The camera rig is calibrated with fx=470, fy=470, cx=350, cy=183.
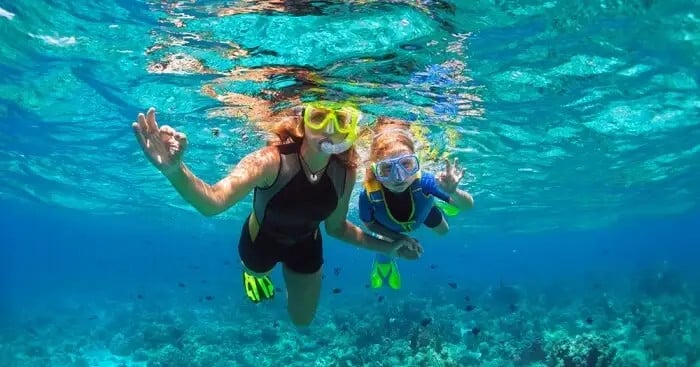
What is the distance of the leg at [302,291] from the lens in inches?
263

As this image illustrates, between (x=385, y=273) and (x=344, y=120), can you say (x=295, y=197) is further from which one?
(x=385, y=273)

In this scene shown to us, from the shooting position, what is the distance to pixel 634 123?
18578 millimetres

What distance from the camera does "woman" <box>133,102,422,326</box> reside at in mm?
4781

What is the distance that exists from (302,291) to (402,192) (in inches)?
82.9

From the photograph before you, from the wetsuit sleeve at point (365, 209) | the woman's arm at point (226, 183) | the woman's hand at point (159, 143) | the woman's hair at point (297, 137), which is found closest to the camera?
the woman's hand at point (159, 143)

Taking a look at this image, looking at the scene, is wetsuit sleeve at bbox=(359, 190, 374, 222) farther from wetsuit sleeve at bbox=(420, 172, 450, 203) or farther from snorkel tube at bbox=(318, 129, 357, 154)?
snorkel tube at bbox=(318, 129, 357, 154)

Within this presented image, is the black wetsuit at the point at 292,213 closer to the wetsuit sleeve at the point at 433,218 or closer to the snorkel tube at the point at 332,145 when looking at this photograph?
the snorkel tube at the point at 332,145

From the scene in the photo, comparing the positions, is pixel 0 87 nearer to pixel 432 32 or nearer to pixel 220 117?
pixel 220 117

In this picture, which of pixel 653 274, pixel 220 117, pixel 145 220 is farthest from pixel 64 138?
pixel 653 274

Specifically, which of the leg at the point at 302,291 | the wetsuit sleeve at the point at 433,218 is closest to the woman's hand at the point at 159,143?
the leg at the point at 302,291

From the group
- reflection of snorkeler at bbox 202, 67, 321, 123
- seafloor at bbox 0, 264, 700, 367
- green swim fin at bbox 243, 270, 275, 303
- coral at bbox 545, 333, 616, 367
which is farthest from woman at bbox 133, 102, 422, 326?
coral at bbox 545, 333, 616, 367

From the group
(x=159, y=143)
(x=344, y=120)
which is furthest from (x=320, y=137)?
(x=159, y=143)

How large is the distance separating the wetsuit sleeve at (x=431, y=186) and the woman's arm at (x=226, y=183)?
255 cm

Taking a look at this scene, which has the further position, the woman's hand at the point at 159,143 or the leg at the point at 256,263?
the leg at the point at 256,263
